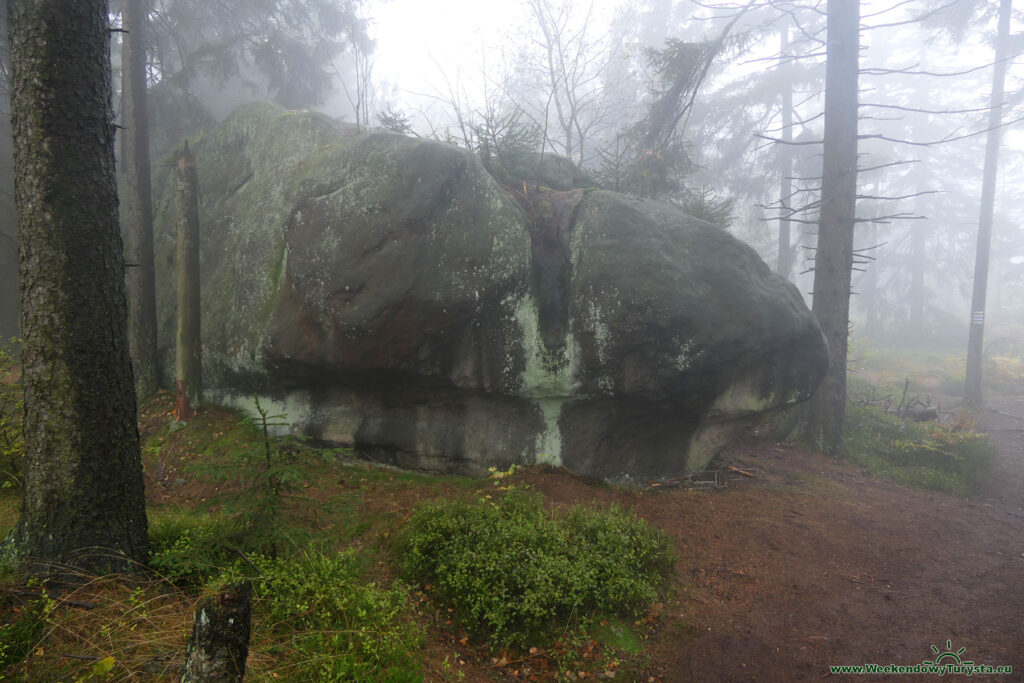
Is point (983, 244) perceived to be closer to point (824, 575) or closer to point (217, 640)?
point (824, 575)

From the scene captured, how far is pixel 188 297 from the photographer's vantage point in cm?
782

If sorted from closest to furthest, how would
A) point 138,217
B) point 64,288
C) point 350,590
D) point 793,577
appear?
1. point 64,288
2. point 350,590
3. point 793,577
4. point 138,217

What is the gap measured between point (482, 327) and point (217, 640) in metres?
4.87

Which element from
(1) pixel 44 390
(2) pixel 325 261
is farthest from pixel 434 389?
(1) pixel 44 390

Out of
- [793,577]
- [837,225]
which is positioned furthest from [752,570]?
[837,225]

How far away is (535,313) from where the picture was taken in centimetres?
718

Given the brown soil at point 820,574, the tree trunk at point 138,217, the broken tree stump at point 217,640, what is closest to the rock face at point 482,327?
the brown soil at point 820,574

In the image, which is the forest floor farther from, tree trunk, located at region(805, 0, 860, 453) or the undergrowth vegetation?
tree trunk, located at region(805, 0, 860, 453)

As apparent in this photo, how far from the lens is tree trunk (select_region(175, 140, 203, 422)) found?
7730mm

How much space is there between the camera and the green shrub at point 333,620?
10.4 feet

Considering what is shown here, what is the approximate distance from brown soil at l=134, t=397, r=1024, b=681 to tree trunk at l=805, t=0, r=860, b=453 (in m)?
1.78

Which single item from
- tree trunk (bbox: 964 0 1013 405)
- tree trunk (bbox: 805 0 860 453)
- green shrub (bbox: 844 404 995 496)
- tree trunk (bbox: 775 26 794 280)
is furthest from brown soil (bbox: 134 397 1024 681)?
tree trunk (bbox: 775 26 794 280)

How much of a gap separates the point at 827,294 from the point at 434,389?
306 inches

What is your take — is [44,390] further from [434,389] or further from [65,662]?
[434,389]
